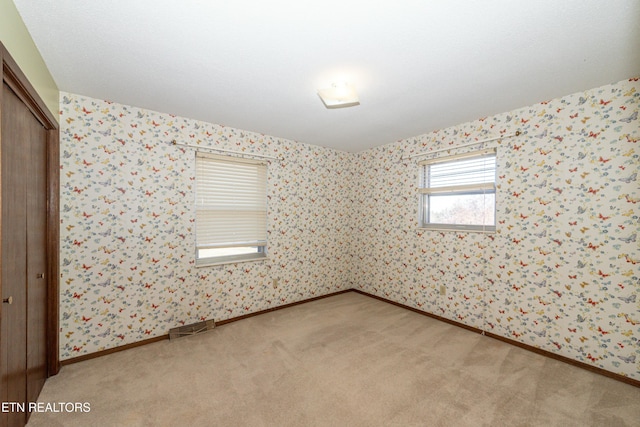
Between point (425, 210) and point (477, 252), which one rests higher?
point (425, 210)

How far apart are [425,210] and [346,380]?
2.40 metres

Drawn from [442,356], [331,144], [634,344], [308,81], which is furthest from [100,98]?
[634,344]

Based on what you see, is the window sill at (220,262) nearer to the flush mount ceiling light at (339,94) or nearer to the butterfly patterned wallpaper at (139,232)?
the butterfly patterned wallpaper at (139,232)

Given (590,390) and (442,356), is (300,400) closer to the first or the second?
(442,356)

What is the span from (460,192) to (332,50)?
7.86 feet

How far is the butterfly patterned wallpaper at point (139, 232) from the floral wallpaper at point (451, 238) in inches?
0.4

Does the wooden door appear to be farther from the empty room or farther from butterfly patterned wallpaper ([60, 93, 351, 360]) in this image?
butterfly patterned wallpaper ([60, 93, 351, 360])

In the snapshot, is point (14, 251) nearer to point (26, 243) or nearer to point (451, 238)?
point (26, 243)

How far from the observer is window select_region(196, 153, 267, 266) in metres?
3.12

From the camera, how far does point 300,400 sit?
75.5 inches

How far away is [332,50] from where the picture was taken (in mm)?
1746

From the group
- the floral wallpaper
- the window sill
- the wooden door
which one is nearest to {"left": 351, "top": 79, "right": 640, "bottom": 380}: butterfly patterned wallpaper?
the floral wallpaper

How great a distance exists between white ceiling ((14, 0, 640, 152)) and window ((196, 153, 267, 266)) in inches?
30.7

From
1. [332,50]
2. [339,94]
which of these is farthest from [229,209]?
[332,50]
